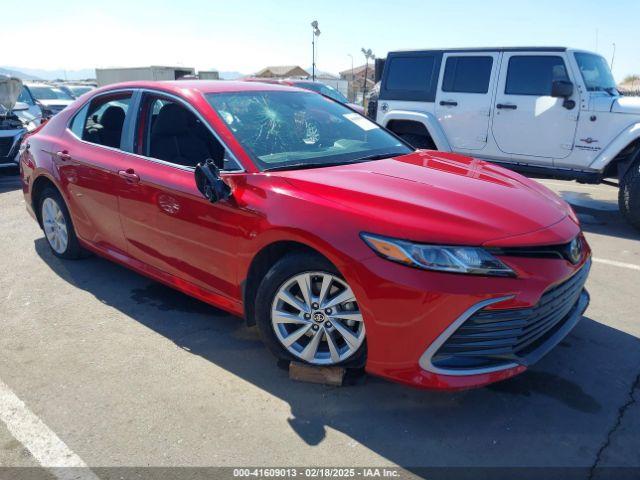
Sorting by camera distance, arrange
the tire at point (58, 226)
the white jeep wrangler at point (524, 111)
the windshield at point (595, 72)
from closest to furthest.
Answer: the tire at point (58, 226), the white jeep wrangler at point (524, 111), the windshield at point (595, 72)

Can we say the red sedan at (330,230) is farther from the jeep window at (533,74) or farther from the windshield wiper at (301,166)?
the jeep window at (533,74)

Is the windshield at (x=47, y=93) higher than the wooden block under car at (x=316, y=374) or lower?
higher

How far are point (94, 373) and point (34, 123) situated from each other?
10385 mm

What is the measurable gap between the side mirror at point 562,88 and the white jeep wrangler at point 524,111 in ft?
0.04

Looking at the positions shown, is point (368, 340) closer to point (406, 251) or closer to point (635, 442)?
point (406, 251)

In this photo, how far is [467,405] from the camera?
2754mm

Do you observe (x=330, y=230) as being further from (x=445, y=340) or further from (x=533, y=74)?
(x=533, y=74)

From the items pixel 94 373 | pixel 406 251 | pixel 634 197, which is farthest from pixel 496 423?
pixel 634 197

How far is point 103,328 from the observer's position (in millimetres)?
3645

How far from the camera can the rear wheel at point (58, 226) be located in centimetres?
462

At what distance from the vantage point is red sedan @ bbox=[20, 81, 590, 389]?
2447 mm

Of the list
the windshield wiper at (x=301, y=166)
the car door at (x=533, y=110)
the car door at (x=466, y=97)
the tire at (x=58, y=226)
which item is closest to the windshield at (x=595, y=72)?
the car door at (x=533, y=110)

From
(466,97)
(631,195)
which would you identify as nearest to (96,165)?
(466,97)

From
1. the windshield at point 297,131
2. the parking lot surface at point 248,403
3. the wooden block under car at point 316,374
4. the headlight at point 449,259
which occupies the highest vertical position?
the windshield at point 297,131
